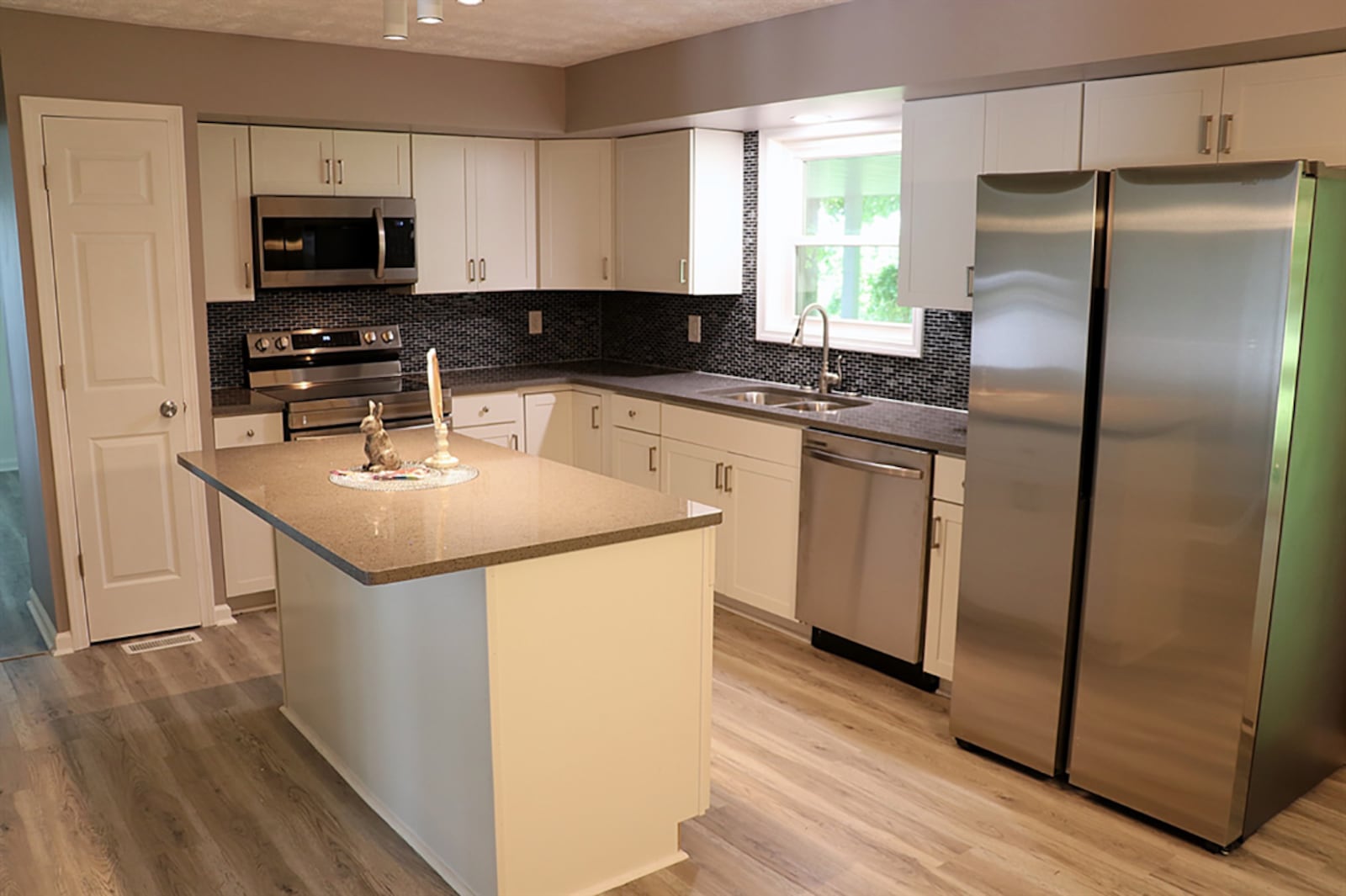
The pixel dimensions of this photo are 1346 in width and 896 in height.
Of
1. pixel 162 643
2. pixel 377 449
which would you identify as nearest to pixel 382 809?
pixel 377 449

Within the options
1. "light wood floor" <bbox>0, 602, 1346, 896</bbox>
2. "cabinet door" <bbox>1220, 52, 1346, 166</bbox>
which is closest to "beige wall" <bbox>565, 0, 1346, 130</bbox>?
"cabinet door" <bbox>1220, 52, 1346, 166</bbox>

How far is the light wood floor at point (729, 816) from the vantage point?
271cm

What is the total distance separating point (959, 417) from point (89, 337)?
3225 mm

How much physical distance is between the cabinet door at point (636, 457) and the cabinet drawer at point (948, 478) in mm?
1526

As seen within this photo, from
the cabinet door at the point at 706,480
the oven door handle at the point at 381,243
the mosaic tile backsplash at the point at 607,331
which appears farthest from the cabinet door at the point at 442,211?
the cabinet door at the point at 706,480

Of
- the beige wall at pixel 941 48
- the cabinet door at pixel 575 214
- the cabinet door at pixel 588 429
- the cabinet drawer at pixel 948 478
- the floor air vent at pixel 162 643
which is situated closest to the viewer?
the beige wall at pixel 941 48

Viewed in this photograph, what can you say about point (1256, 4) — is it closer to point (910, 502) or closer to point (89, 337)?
A: point (910, 502)

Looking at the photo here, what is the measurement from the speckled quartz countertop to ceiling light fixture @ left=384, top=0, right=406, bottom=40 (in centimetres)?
111

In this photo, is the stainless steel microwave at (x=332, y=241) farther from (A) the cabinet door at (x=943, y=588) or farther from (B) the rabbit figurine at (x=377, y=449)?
(A) the cabinet door at (x=943, y=588)

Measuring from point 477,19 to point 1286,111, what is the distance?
261 cm

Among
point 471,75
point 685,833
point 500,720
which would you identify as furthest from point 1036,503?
point 471,75

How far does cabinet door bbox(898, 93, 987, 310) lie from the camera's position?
3.67 metres

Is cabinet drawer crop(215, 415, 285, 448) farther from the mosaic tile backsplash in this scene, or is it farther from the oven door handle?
the oven door handle

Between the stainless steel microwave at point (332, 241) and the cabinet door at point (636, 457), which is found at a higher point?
the stainless steel microwave at point (332, 241)
